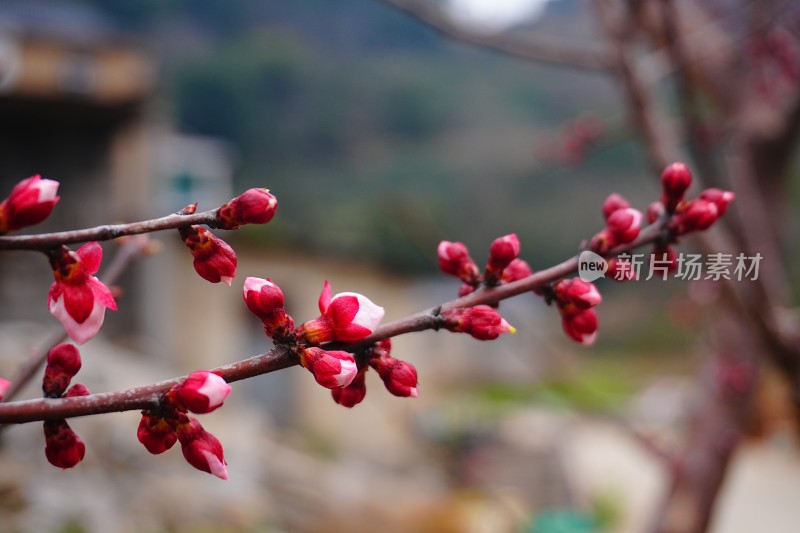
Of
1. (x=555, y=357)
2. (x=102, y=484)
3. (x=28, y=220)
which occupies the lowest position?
(x=102, y=484)

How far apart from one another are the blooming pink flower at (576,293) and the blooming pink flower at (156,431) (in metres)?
0.34

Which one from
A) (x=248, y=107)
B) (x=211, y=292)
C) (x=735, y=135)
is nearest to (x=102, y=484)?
(x=735, y=135)

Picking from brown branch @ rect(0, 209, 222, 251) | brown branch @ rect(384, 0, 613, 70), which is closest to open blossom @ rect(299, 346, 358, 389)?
brown branch @ rect(0, 209, 222, 251)

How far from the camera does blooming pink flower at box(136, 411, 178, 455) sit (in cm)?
53

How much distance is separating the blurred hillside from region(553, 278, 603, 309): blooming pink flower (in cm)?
1596

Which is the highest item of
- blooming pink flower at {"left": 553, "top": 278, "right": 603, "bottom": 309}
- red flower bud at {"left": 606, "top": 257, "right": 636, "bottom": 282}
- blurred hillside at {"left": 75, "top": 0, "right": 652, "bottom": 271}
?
red flower bud at {"left": 606, "top": 257, "right": 636, "bottom": 282}

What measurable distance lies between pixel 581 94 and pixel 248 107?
38.7 feet

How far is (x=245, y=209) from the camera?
1.65ft

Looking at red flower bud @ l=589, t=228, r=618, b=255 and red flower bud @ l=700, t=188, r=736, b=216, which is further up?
red flower bud @ l=700, t=188, r=736, b=216

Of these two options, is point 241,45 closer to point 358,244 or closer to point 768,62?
point 358,244

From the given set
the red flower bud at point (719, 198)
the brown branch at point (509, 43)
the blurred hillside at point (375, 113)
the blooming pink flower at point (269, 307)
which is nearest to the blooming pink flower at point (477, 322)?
the blooming pink flower at point (269, 307)

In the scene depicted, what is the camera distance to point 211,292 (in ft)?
30.0

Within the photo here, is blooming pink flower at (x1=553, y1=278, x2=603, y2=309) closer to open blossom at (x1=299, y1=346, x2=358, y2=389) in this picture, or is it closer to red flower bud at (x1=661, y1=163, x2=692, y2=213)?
red flower bud at (x1=661, y1=163, x2=692, y2=213)

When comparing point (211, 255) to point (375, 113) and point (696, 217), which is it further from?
point (375, 113)
